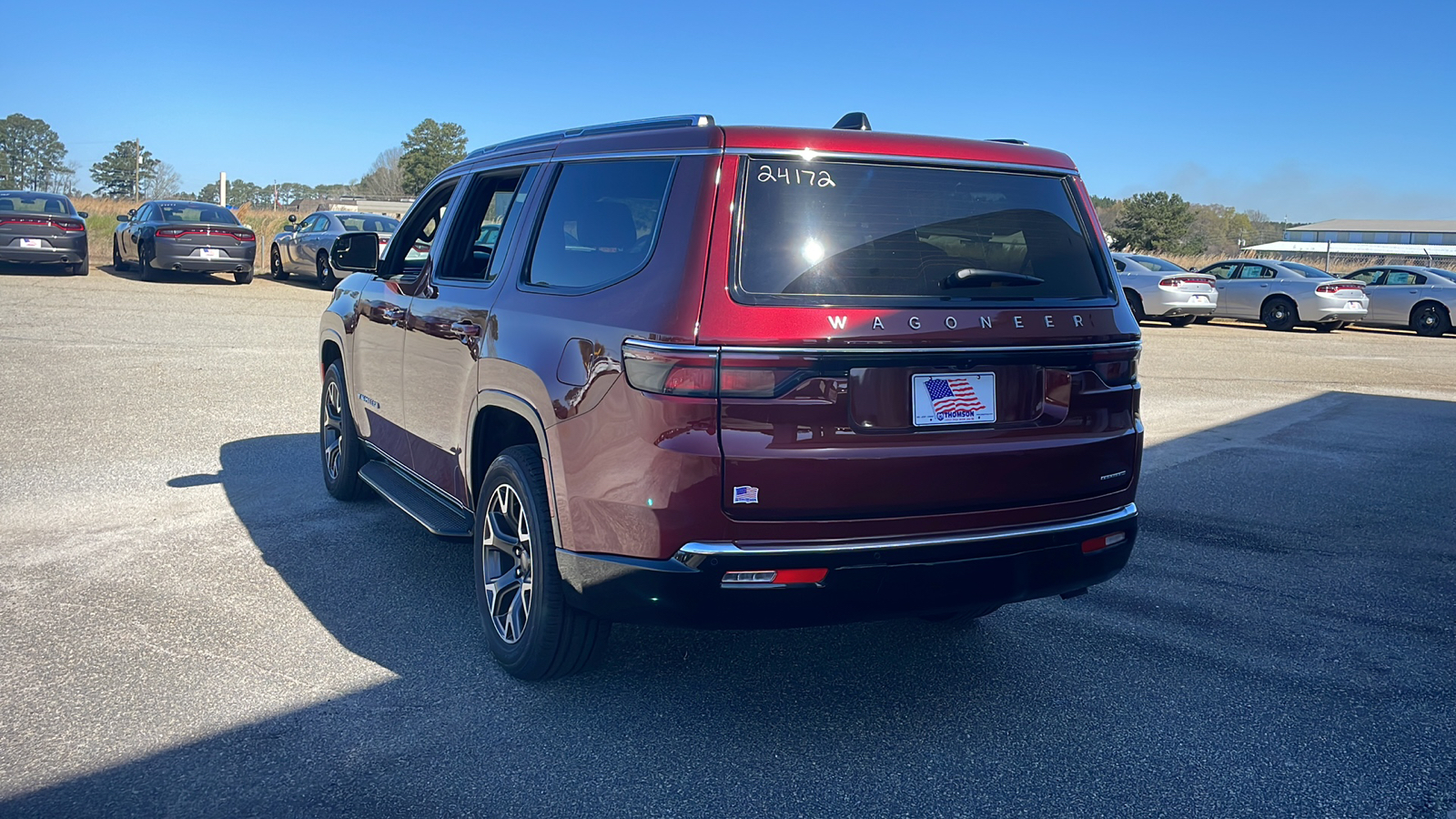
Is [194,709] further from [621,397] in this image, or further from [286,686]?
[621,397]

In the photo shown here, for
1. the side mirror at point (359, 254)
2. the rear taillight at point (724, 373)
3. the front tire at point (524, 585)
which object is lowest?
the front tire at point (524, 585)

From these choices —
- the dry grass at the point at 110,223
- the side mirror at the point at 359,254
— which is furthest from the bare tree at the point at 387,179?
the side mirror at the point at 359,254

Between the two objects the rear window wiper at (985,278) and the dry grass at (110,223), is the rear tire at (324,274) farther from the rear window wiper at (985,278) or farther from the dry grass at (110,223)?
the rear window wiper at (985,278)

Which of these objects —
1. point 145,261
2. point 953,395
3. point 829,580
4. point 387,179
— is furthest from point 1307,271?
point 387,179

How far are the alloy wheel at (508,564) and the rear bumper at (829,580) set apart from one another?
39 cm

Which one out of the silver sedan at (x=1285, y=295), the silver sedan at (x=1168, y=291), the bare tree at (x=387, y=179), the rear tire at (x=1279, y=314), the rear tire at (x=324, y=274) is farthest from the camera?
the bare tree at (x=387, y=179)

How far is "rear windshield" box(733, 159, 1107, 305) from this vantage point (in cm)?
333

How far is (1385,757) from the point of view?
137 inches

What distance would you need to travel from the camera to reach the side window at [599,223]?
11.8ft

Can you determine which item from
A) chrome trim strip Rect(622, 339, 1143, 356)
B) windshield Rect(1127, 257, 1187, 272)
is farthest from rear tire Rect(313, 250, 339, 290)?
chrome trim strip Rect(622, 339, 1143, 356)

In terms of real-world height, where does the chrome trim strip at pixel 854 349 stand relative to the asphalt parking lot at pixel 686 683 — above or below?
above

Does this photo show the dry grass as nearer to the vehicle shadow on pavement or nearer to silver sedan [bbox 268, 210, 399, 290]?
silver sedan [bbox 268, 210, 399, 290]

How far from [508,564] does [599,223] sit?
127cm

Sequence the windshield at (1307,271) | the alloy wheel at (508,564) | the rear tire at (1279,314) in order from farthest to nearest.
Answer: the rear tire at (1279,314) → the windshield at (1307,271) → the alloy wheel at (508,564)
